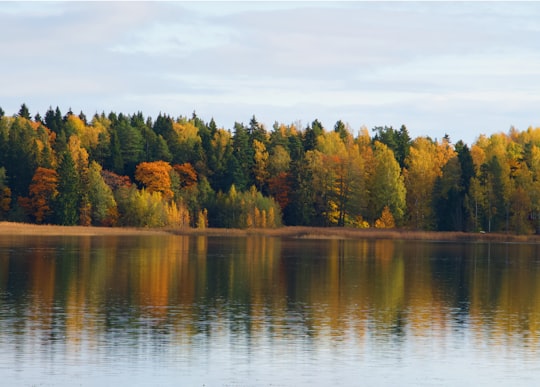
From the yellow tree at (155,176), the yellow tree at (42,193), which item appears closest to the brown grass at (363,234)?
the yellow tree at (155,176)

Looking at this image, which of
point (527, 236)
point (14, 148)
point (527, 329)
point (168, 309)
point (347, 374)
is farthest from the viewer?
point (14, 148)

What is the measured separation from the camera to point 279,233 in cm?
16850

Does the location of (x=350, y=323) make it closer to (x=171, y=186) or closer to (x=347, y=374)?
(x=347, y=374)

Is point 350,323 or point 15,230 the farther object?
point 15,230

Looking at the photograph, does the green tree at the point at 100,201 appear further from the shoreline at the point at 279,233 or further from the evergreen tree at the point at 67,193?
the shoreline at the point at 279,233

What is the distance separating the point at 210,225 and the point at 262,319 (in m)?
134

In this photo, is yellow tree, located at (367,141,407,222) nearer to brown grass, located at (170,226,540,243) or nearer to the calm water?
brown grass, located at (170,226,540,243)

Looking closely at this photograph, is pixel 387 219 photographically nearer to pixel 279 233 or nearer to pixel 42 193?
pixel 279 233

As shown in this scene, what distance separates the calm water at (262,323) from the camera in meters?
34.7

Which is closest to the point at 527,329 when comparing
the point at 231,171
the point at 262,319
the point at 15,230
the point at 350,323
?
the point at 350,323

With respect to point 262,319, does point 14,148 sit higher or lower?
higher

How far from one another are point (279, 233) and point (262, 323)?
12117 centimetres

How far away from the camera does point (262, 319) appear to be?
48969 mm

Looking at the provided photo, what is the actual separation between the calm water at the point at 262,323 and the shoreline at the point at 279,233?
65.5 meters
